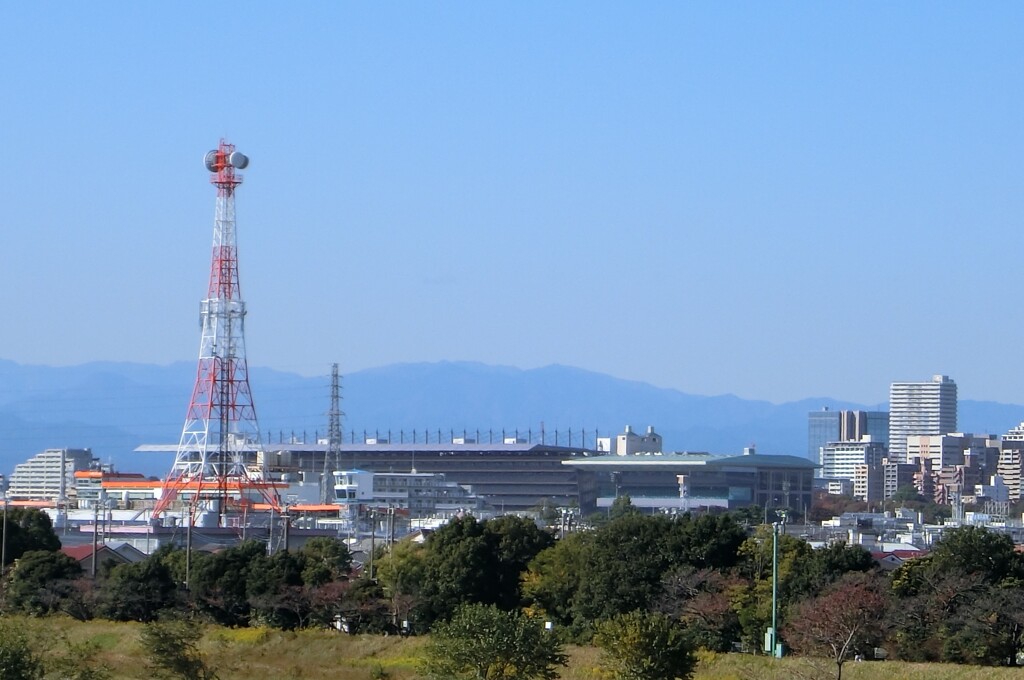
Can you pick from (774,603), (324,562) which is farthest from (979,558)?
(324,562)

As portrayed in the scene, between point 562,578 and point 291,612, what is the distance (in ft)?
21.4

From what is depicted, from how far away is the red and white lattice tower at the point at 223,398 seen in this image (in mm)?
80500

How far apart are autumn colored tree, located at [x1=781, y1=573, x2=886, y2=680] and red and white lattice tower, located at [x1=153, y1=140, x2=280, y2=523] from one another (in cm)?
4465

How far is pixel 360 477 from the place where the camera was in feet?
367

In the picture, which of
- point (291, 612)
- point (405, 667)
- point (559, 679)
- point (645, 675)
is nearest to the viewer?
point (645, 675)

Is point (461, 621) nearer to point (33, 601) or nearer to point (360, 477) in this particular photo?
point (33, 601)

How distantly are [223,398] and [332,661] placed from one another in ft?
143

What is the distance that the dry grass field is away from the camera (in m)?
35.8

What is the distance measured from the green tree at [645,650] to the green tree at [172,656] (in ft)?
23.4

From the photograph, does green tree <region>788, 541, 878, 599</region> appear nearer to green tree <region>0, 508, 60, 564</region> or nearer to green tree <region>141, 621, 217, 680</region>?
green tree <region>141, 621, 217, 680</region>

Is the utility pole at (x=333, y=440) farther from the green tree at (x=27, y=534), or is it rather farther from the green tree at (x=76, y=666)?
the green tree at (x=76, y=666)

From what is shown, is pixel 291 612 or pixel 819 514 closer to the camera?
pixel 291 612

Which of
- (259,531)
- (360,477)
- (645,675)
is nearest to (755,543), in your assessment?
(645,675)

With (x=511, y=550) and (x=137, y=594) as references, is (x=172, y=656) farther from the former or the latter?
(x=511, y=550)
